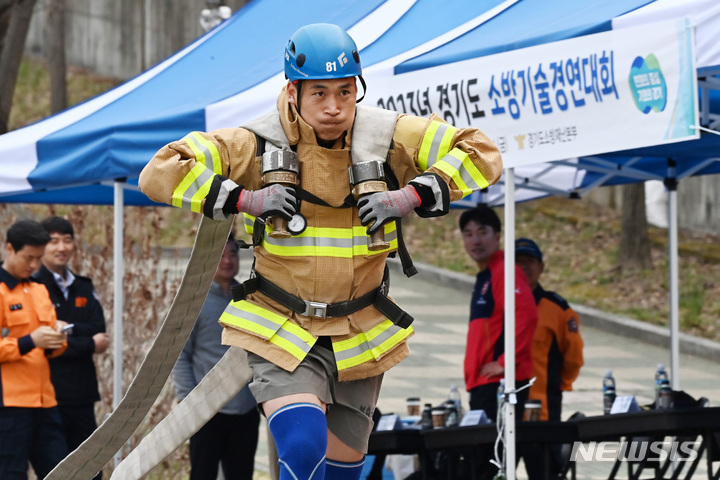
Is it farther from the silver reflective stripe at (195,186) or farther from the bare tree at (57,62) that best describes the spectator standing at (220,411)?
the bare tree at (57,62)

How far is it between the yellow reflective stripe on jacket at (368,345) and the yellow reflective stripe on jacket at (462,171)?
1.86ft

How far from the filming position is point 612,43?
181 inches

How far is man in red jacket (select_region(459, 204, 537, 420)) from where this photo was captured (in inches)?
272

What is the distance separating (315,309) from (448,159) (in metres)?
0.67

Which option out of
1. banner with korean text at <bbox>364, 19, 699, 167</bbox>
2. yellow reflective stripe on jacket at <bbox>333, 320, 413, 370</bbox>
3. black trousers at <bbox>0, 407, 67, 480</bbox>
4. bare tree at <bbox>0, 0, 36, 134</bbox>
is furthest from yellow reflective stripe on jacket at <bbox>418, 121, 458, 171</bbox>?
bare tree at <bbox>0, 0, 36, 134</bbox>

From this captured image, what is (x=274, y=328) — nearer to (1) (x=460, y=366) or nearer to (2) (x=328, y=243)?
(2) (x=328, y=243)

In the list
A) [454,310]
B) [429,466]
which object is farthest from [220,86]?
[454,310]

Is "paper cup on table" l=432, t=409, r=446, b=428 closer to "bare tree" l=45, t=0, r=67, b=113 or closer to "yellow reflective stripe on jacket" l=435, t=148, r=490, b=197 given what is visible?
"yellow reflective stripe on jacket" l=435, t=148, r=490, b=197

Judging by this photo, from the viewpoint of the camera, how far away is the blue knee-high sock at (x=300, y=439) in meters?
3.85

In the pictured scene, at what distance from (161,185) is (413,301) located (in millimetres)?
12596

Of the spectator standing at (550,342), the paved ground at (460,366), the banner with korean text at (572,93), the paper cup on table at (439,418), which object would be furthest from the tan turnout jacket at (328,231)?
the paved ground at (460,366)

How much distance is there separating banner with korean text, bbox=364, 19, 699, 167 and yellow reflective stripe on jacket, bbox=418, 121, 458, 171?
2.97 ft

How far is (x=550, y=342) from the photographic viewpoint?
7496mm

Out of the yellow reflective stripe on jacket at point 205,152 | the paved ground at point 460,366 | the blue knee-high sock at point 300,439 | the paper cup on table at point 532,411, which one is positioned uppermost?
the yellow reflective stripe on jacket at point 205,152
